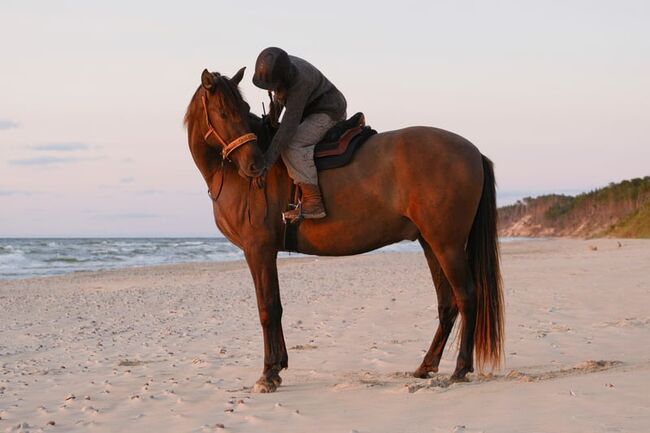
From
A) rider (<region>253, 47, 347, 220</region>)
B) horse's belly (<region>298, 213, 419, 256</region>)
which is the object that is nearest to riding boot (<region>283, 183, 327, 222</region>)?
rider (<region>253, 47, 347, 220</region>)

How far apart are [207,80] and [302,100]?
0.73 m

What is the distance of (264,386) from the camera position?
5922mm

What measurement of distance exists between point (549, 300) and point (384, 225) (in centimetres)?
655

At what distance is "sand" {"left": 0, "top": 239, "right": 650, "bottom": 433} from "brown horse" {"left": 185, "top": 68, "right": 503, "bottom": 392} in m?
0.52

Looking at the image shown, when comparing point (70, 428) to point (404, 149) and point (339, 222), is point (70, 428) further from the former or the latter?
point (404, 149)

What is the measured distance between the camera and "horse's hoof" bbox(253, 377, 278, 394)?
19.4 ft

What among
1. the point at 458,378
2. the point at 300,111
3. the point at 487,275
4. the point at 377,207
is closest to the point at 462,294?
the point at 487,275

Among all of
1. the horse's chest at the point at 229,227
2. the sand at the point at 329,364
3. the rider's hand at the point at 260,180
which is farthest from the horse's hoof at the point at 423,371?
the rider's hand at the point at 260,180

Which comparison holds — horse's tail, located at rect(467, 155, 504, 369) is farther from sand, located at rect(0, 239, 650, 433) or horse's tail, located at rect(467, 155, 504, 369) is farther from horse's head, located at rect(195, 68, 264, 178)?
horse's head, located at rect(195, 68, 264, 178)

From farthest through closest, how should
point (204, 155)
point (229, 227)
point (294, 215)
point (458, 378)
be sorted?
1. point (204, 155)
2. point (229, 227)
3. point (294, 215)
4. point (458, 378)

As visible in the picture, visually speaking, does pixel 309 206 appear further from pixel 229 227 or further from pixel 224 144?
pixel 224 144

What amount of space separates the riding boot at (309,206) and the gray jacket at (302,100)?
352mm

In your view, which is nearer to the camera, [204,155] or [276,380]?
[276,380]

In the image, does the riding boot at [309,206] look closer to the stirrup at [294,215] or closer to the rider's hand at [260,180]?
the stirrup at [294,215]
